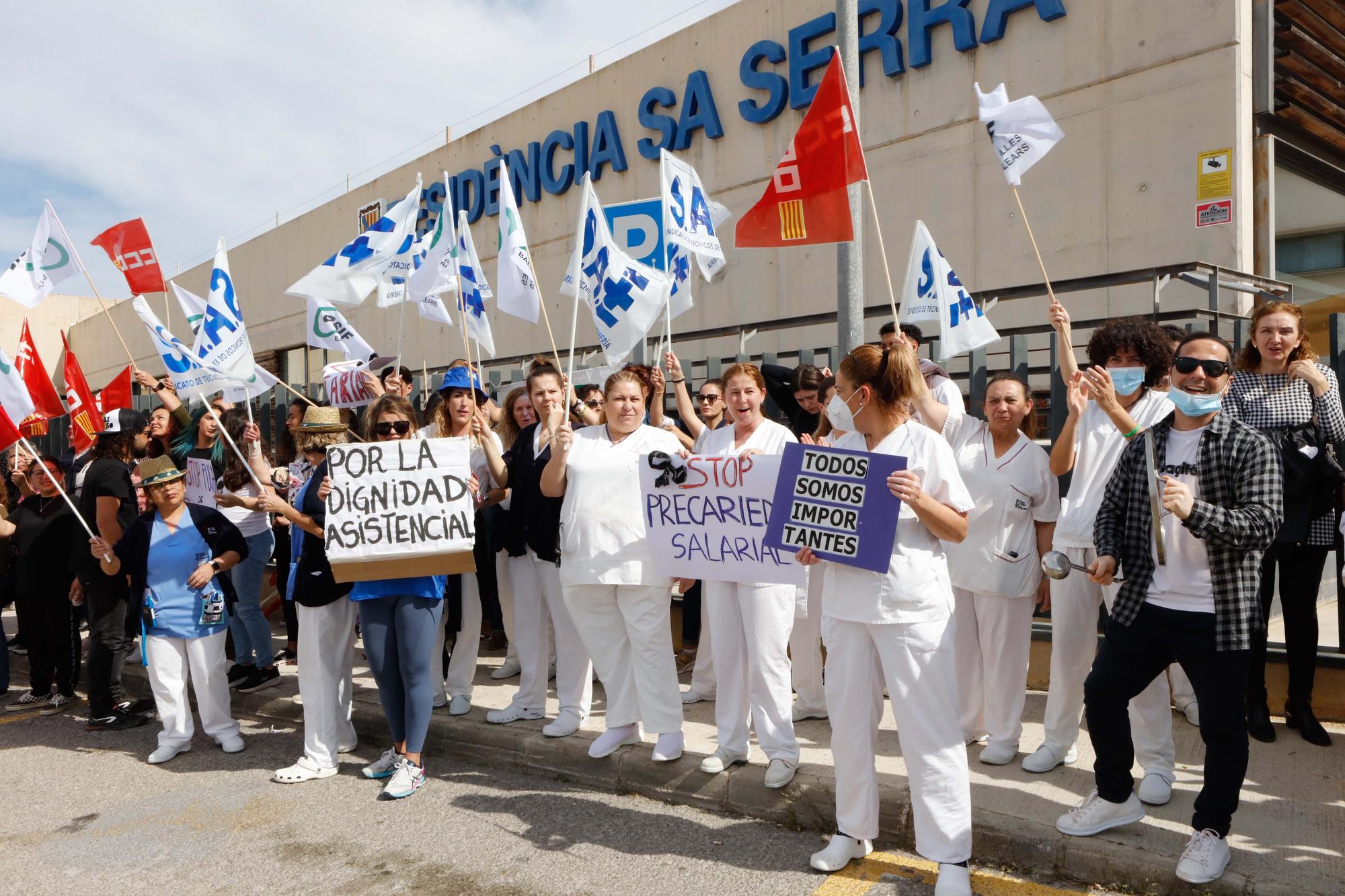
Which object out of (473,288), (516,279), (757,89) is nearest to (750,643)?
(516,279)

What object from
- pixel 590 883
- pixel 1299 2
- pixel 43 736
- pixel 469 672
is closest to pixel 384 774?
pixel 469 672

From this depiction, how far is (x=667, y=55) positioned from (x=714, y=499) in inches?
470

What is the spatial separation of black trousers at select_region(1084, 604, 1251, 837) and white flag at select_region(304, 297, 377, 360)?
6614 millimetres

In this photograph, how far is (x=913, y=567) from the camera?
3.62 m

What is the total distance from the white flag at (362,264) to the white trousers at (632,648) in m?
A: 3.51

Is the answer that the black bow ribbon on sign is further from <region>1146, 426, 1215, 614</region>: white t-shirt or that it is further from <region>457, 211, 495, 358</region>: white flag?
<region>457, 211, 495, 358</region>: white flag

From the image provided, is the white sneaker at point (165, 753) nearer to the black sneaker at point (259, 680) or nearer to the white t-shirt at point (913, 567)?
the black sneaker at point (259, 680)

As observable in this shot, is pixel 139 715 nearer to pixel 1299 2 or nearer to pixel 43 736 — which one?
pixel 43 736

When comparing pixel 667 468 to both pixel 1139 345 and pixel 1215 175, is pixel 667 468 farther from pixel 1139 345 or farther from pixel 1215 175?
pixel 1215 175

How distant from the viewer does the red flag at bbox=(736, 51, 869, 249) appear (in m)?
4.94

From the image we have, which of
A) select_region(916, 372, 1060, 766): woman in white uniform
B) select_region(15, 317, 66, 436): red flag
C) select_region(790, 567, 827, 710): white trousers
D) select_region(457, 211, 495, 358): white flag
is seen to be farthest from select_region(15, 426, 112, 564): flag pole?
select_region(916, 372, 1060, 766): woman in white uniform

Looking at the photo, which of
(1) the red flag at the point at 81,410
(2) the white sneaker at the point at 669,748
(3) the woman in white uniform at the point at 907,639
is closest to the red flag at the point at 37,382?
(1) the red flag at the point at 81,410

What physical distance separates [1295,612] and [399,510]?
4.44 m

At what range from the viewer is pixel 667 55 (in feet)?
49.0
